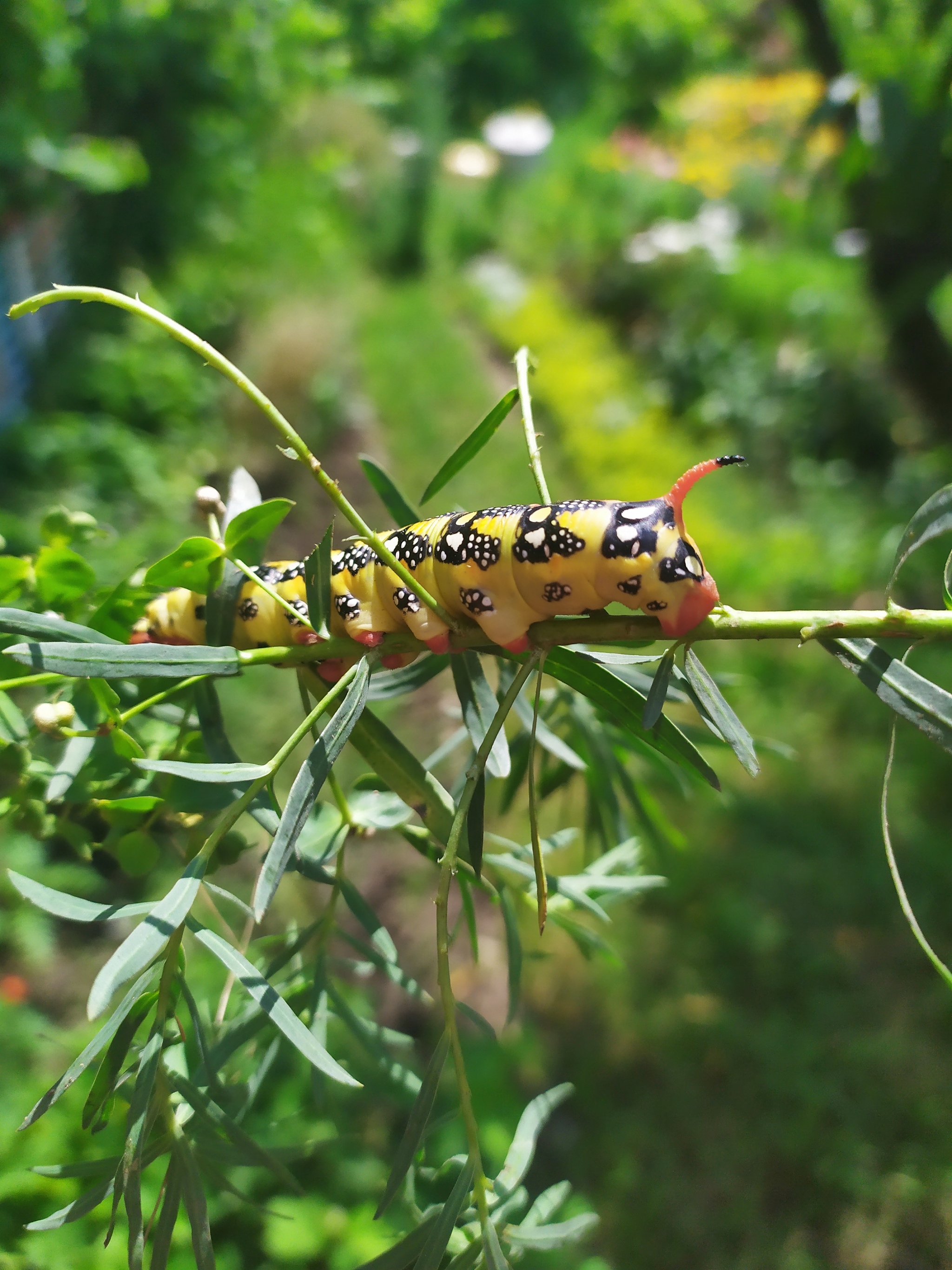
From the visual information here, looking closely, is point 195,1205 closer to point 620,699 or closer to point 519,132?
point 620,699

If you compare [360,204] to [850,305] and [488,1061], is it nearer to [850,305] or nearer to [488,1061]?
[850,305]

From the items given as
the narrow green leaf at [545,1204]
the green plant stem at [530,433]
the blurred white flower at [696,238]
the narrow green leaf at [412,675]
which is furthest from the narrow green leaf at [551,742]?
the blurred white flower at [696,238]

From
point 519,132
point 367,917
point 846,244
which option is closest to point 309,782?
point 367,917

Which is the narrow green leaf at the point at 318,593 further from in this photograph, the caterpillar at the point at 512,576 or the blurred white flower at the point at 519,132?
the blurred white flower at the point at 519,132

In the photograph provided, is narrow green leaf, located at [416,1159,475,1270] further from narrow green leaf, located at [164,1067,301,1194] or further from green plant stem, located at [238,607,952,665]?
green plant stem, located at [238,607,952,665]

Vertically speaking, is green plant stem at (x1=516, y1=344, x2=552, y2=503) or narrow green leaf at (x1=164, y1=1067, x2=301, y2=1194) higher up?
green plant stem at (x1=516, y1=344, x2=552, y2=503)

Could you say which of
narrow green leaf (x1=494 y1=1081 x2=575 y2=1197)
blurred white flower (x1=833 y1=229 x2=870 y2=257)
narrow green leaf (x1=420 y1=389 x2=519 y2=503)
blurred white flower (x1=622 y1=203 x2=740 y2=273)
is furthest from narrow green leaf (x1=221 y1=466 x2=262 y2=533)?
blurred white flower (x1=622 y1=203 x2=740 y2=273)

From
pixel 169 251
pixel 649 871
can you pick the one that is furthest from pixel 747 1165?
pixel 169 251
